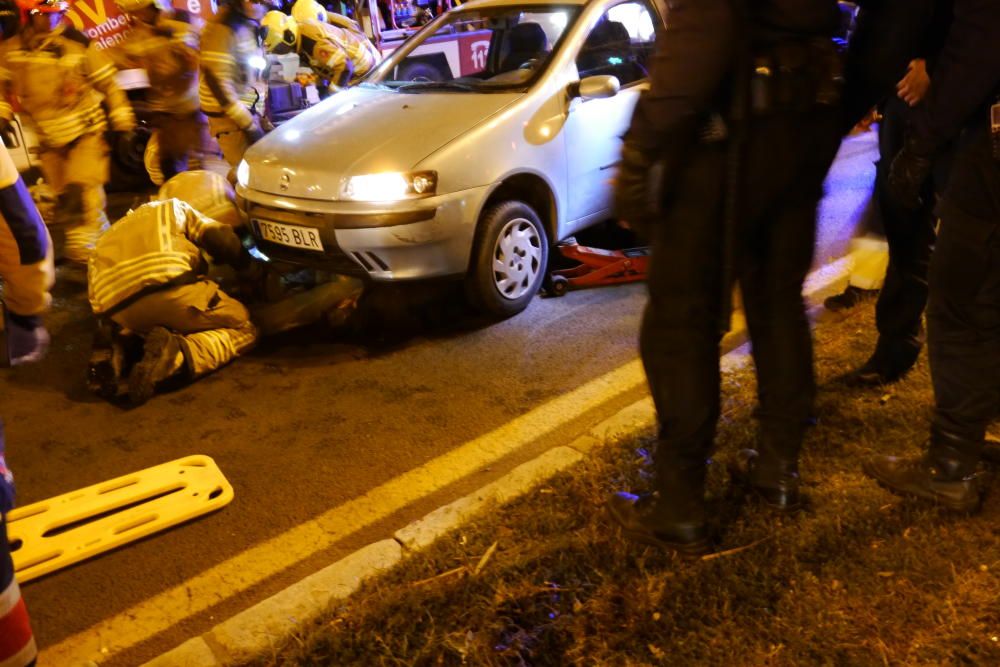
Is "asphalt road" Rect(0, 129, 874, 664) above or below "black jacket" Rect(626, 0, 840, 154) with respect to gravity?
below

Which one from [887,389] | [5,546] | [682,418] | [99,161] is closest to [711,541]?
[682,418]

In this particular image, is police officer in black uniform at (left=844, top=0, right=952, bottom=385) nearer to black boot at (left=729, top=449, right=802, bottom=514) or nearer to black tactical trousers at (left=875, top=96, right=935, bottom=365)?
black tactical trousers at (left=875, top=96, right=935, bottom=365)

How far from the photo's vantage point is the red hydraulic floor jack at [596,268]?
536 centimetres

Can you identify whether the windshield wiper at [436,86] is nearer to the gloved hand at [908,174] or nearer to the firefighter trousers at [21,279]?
the gloved hand at [908,174]

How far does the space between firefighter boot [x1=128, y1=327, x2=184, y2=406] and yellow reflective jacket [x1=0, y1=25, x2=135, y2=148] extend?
93.6 inches

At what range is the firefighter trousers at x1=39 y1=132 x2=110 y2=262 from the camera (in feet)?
19.2

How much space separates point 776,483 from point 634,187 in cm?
115

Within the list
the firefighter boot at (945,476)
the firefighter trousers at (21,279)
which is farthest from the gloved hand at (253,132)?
the firefighter boot at (945,476)

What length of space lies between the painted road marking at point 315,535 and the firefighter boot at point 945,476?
4.67 ft

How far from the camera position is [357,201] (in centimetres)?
435

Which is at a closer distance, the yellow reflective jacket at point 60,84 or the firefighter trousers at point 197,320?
the firefighter trousers at point 197,320

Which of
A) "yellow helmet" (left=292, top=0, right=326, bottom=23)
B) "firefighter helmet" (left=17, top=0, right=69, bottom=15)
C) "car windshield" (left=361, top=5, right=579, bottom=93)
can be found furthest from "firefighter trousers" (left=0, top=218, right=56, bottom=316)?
"yellow helmet" (left=292, top=0, right=326, bottom=23)

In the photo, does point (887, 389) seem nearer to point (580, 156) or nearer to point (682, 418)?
point (682, 418)

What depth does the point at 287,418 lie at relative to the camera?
156 inches
